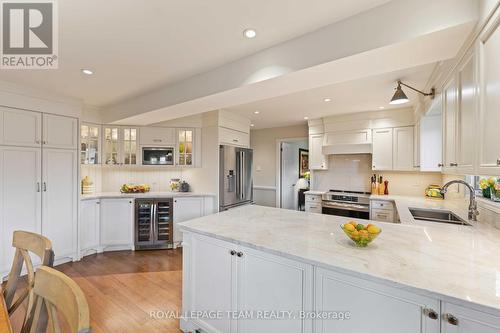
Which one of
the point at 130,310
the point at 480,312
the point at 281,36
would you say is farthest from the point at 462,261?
the point at 130,310

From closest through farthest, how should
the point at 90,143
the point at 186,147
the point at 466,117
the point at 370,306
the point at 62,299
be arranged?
the point at 62,299 < the point at 370,306 < the point at 466,117 < the point at 90,143 < the point at 186,147

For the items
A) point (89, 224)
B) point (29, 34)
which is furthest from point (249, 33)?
point (89, 224)

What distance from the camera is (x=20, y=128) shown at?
2.77 m

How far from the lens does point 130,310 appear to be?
214 cm

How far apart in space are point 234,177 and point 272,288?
113 inches

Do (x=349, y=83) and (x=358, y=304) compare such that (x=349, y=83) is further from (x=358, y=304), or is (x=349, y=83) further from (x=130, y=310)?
(x=130, y=310)

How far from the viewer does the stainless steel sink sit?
93.0 inches

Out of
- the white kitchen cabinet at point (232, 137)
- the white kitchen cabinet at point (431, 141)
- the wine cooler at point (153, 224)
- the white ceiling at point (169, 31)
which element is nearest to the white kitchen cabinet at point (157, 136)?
the white kitchen cabinet at point (232, 137)

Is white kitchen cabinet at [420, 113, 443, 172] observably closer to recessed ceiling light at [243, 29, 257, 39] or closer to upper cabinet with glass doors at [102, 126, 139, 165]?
recessed ceiling light at [243, 29, 257, 39]

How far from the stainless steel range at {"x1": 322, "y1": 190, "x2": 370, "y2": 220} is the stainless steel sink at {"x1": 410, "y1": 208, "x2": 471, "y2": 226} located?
997 mm

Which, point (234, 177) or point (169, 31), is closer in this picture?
point (169, 31)

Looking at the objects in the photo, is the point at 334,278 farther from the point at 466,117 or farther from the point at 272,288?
the point at 466,117

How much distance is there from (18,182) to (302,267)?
135 inches

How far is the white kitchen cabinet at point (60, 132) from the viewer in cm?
299
